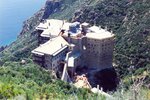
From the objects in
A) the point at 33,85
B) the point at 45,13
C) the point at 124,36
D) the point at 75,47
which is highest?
the point at 33,85

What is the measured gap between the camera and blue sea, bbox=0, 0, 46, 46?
132 meters

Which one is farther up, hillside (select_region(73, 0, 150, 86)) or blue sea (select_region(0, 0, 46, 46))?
hillside (select_region(73, 0, 150, 86))

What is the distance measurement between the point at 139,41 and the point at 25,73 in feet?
62.3

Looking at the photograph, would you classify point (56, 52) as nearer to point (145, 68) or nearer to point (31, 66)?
point (31, 66)

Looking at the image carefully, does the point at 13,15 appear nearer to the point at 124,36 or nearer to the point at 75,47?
the point at 124,36

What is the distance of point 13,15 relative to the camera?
15675 cm

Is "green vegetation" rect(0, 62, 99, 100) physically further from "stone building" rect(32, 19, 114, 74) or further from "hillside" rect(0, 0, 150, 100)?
"stone building" rect(32, 19, 114, 74)

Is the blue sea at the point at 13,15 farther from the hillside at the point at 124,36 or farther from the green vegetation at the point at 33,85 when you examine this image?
the green vegetation at the point at 33,85

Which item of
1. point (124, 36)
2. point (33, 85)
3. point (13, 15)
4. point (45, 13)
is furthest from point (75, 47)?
point (13, 15)

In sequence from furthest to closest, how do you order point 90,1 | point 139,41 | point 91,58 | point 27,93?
point 90,1 < point 139,41 < point 91,58 < point 27,93

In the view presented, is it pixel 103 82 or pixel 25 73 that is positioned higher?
pixel 25 73

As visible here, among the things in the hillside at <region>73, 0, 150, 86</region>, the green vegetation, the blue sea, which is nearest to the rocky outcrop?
the hillside at <region>73, 0, 150, 86</region>

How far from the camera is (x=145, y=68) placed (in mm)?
46906

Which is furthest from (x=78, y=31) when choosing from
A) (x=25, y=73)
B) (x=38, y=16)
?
(x=38, y=16)
